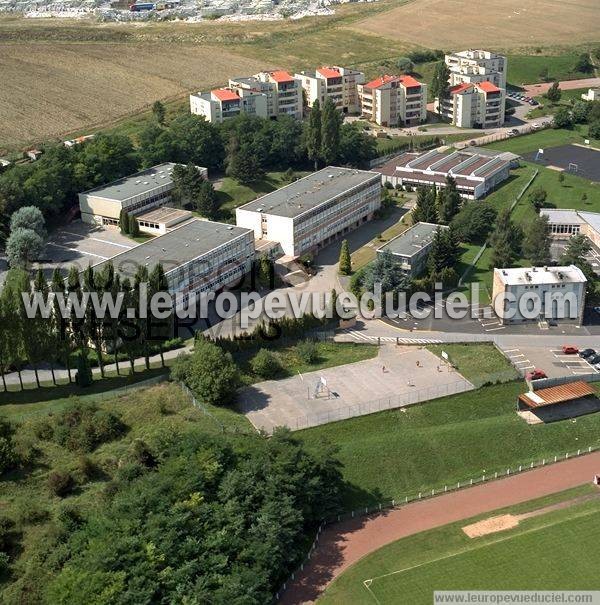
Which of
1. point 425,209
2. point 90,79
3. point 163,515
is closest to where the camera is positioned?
point 163,515

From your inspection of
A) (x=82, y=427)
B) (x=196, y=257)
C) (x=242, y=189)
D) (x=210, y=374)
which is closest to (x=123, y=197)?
(x=242, y=189)

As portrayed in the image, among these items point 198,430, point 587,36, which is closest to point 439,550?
point 198,430

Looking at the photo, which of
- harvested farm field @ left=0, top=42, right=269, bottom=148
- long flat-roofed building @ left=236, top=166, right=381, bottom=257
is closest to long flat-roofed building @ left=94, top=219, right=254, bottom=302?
long flat-roofed building @ left=236, top=166, right=381, bottom=257

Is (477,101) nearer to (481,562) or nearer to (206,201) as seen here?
(206,201)

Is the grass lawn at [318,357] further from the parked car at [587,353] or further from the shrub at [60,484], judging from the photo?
the shrub at [60,484]

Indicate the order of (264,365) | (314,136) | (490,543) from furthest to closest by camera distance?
(314,136) → (264,365) → (490,543)

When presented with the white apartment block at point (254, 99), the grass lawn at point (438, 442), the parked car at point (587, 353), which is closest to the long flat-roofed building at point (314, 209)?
the white apartment block at point (254, 99)

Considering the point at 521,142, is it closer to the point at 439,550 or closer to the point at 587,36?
the point at 587,36
